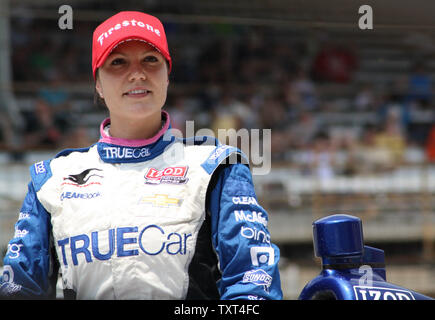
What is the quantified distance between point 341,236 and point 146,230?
1.51 ft

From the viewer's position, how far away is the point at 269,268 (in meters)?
1.60

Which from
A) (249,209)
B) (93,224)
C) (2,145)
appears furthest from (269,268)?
(2,145)

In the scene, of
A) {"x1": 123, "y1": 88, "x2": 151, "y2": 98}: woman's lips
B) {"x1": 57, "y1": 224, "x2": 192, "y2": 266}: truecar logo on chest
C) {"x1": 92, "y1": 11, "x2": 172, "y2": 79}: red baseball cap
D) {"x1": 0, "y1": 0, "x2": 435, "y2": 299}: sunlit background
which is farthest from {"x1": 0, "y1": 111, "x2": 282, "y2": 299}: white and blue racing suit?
{"x1": 0, "y1": 0, "x2": 435, "y2": 299}: sunlit background

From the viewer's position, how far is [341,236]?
148 centimetres

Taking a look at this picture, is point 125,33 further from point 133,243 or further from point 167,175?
point 133,243

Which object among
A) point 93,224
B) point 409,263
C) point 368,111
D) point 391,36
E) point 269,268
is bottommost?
point 409,263

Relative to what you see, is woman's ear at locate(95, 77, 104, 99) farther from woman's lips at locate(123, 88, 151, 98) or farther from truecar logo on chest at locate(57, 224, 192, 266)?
truecar logo on chest at locate(57, 224, 192, 266)

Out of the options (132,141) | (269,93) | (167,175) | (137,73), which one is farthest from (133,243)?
(269,93)

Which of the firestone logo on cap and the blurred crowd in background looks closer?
the firestone logo on cap

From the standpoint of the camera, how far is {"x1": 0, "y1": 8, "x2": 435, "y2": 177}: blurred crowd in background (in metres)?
6.60

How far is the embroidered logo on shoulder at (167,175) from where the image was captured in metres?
1.73

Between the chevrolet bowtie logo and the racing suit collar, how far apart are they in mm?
144

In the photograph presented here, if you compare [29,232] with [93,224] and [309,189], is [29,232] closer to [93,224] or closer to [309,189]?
[93,224]

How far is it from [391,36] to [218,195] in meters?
6.61
